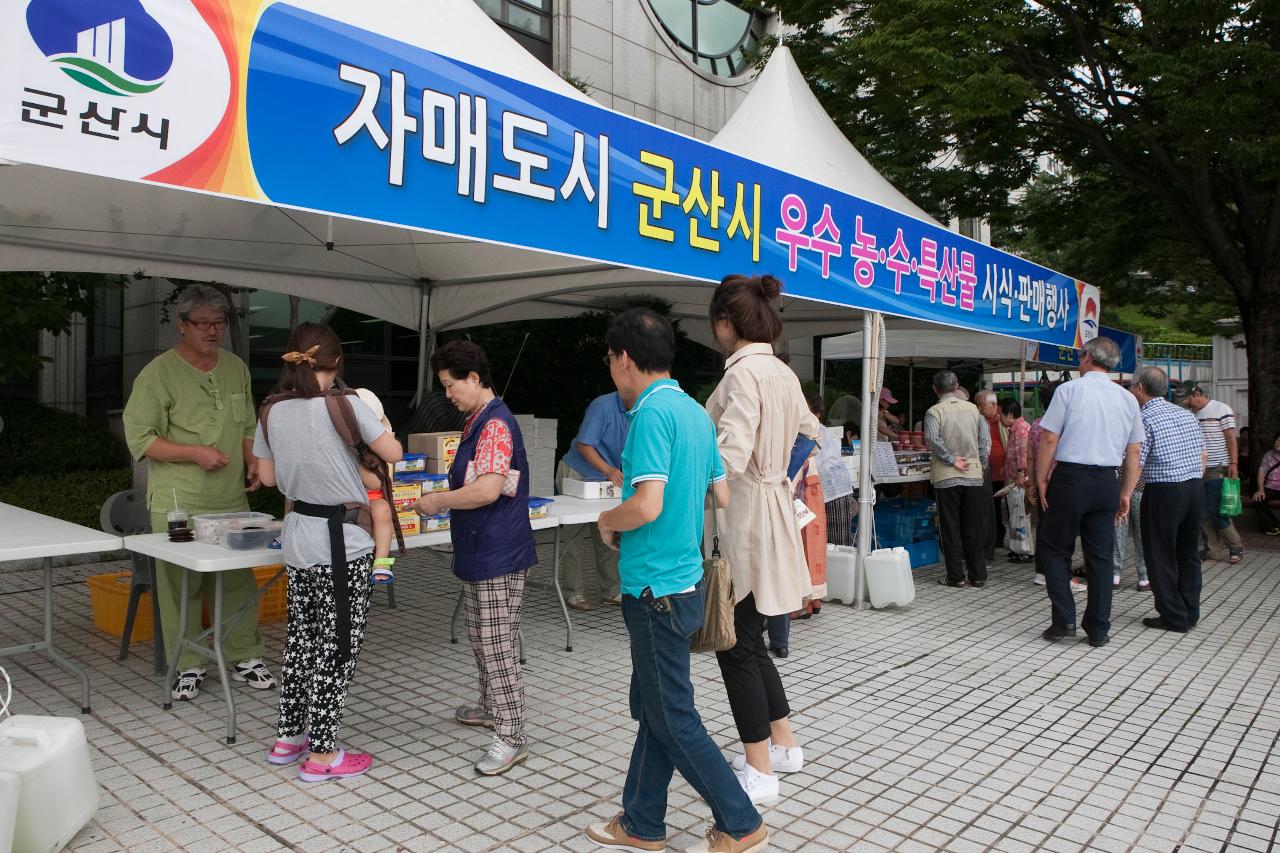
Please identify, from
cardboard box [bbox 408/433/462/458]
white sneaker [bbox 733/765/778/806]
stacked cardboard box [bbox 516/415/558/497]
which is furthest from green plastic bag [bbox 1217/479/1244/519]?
cardboard box [bbox 408/433/462/458]

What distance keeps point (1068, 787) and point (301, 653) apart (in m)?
2.89

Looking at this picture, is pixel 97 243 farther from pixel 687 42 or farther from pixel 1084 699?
pixel 687 42

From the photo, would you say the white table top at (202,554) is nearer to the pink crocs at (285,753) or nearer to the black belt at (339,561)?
the black belt at (339,561)

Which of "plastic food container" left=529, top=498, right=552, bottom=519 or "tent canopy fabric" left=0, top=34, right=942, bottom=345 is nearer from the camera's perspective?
"tent canopy fabric" left=0, top=34, right=942, bottom=345

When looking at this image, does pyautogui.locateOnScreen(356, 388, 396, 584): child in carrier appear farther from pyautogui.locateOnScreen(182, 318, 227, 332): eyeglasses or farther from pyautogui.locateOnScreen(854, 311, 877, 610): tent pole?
pyautogui.locateOnScreen(854, 311, 877, 610): tent pole

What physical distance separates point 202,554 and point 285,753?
0.85 meters

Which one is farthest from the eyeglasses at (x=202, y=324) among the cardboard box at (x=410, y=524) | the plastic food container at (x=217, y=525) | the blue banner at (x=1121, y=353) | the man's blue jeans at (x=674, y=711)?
the blue banner at (x=1121, y=353)

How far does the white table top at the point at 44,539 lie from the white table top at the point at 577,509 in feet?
6.82

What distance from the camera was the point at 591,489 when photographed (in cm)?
564

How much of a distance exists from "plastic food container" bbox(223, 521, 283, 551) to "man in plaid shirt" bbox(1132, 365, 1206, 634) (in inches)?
205

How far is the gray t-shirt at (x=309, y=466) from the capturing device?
319 centimetres

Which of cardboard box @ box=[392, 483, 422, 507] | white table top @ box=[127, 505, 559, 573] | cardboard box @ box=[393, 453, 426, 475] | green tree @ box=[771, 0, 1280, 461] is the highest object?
green tree @ box=[771, 0, 1280, 461]

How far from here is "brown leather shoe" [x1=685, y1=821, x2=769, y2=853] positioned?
274 cm

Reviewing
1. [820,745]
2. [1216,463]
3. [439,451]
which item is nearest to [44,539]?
[439,451]
